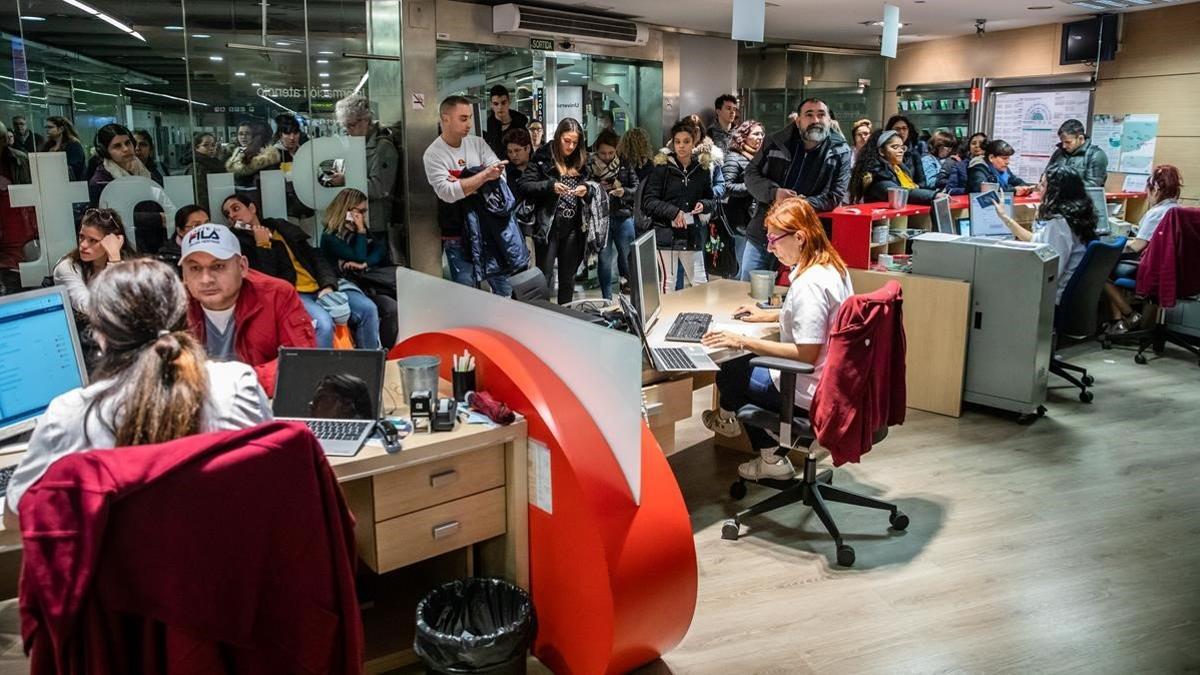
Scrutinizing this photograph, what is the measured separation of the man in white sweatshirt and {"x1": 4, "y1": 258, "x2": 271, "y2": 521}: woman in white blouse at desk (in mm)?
4005

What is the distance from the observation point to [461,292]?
316 centimetres

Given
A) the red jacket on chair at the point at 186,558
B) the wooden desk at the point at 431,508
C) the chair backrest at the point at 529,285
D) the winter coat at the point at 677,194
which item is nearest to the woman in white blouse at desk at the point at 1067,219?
the winter coat at the point at 677,194

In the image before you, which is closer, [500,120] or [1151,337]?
[1151,337]

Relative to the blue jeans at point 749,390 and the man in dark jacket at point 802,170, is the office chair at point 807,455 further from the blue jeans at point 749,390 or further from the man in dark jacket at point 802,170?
the man in dark jacket at point 802,170

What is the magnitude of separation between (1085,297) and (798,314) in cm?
284

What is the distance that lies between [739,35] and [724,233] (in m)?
2.21

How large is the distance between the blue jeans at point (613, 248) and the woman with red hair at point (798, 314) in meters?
3.15

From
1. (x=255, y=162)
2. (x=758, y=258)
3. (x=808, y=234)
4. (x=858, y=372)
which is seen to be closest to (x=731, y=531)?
(x=858, y=372)

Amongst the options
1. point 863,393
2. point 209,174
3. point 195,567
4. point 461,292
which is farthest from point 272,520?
point 209,174

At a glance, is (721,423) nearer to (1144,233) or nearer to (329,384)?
(329,384)

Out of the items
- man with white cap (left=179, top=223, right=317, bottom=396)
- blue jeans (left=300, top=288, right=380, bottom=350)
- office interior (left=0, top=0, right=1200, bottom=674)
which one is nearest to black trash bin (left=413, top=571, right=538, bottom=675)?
office interior (left=0, top=0, right=1200, bottom=674)

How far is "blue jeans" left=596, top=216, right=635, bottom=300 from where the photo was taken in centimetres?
700

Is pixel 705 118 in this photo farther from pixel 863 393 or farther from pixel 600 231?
pixel 863 393

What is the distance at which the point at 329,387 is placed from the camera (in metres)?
2.57
